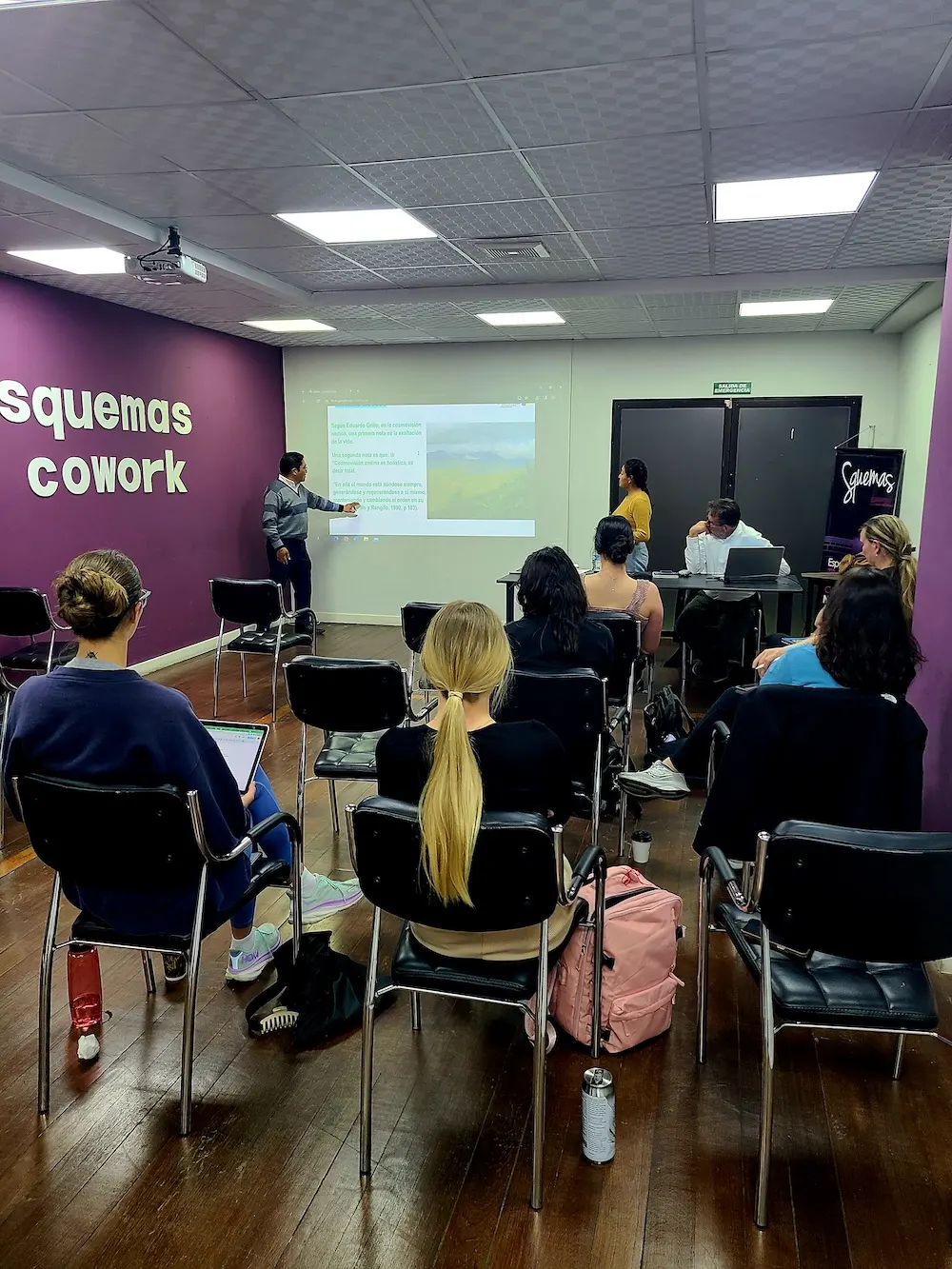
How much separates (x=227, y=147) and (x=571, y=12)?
1532mm

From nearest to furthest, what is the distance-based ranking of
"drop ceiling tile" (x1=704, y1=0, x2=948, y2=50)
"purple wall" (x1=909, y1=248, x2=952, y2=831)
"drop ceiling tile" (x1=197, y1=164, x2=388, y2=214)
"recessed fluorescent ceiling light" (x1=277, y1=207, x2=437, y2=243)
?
"drop ceiling tile" (x1=704, y1=0, x2=948, y2=50), "purple wall" (x1=909, y1=248, x2=952, y2=831), "drop ceiling tile" (x1=197, y1=164, x2=388, y2=214), "recessed fluorescent ceiling light" (x1=277, y1=207, x2=437, y2=243)

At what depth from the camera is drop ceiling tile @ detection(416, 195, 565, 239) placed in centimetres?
387

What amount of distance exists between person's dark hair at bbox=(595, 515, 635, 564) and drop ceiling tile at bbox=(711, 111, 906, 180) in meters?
1.55

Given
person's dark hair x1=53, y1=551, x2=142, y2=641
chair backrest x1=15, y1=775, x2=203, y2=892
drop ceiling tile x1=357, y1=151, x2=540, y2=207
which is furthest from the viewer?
drop ceiling tile x1=357, y1=151, x2=540, y2=207

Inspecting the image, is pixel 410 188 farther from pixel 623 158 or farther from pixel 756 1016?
pixel 756 1016

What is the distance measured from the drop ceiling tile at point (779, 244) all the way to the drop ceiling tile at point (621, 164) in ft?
2.80

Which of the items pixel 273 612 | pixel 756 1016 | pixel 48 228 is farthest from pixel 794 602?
pixel 48 228

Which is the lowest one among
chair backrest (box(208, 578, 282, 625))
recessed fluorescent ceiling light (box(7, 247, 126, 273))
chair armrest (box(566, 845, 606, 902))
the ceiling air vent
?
chair armrest (box(566, 845, 606, 902))

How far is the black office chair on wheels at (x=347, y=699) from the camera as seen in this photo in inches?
116

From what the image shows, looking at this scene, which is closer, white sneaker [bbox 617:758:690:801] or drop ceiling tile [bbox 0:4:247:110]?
drop ceiling tile [bbox 0:4:247:110]

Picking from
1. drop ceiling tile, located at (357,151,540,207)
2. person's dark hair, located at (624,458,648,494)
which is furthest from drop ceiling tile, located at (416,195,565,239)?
person's dark hair, located at (624,458,648,494)

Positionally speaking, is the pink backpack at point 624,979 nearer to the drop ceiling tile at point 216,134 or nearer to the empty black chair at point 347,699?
the empty black chair at point 347,699

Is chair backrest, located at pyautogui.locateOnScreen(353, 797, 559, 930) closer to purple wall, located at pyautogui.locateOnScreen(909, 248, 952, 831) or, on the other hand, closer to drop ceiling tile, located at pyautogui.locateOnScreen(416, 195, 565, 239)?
purple wall, located at pyautogui.locateOnScreen(909, 248, 952, 831)

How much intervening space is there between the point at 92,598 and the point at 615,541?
2.71m
